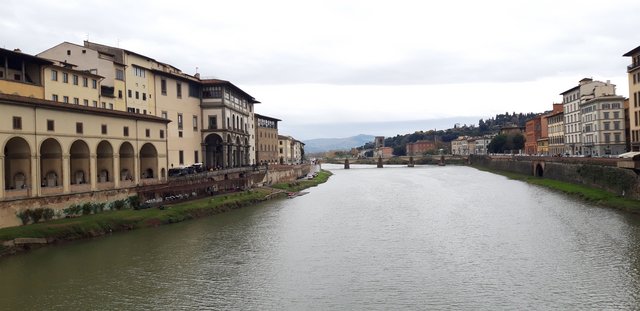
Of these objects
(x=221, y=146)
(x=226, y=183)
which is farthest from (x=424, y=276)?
(x=221, y=146)

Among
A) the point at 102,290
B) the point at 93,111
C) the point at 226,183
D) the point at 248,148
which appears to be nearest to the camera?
the point at 102,290

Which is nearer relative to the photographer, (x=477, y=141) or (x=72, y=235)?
(x=72, y=235)

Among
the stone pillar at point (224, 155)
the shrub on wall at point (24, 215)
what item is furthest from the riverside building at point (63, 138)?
the stone pillar at point (224, 155)

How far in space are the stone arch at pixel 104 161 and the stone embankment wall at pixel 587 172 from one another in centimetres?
4000

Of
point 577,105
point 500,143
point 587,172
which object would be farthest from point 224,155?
point 500,143

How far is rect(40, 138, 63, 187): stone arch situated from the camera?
33.7m

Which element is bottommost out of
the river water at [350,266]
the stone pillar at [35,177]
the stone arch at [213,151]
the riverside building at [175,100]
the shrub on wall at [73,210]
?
the river water at [350,266]

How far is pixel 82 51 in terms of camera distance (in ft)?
149

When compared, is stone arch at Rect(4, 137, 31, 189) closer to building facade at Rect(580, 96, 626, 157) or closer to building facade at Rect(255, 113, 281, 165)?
building facade at Rect(255, 113, 281, 165)

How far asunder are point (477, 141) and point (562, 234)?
514 ft

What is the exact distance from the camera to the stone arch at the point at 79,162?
122 feet

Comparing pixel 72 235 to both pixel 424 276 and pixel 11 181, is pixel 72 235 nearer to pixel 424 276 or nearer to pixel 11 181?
pixel 11 181

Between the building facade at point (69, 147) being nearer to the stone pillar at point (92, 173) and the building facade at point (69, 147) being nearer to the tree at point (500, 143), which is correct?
the stone pillar at point (92, 173)

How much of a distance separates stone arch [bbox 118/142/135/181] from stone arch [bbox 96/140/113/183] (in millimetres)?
1540
